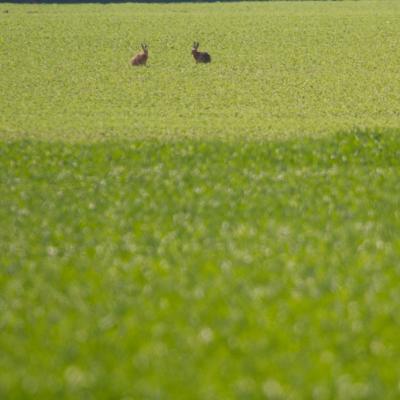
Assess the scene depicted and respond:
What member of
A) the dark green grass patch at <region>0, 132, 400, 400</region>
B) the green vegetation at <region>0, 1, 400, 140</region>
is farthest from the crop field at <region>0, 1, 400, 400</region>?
the green vegetation at <region>0, 1, 400, 140</region>

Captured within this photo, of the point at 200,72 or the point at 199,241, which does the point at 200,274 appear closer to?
the point at 199,241

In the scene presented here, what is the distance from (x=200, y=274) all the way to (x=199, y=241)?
1850 millimetres

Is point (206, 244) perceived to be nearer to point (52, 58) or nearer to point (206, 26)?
point (52, 58)

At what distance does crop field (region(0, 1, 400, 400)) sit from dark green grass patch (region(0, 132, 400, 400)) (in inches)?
1.1

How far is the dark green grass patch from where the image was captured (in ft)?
28.7

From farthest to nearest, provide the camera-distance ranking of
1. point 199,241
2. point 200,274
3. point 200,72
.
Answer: point 200,72 → point 199,241 → point 200,274

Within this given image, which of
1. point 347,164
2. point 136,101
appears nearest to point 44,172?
point 347,164

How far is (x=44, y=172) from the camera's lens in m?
19.0

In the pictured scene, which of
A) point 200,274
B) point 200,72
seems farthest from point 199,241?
point 200,72

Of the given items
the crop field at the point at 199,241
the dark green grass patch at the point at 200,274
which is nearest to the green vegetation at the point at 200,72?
the crop field at the point at 199,241

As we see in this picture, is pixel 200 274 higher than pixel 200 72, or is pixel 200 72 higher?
pixel 200 274

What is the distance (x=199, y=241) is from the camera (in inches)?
545

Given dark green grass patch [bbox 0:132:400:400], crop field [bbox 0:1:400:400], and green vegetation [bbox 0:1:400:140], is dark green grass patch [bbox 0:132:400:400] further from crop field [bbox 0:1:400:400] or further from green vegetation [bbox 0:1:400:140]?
green vegetation [bbox 0:1:400:140]

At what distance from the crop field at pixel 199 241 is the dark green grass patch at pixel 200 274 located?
0.03 meters
